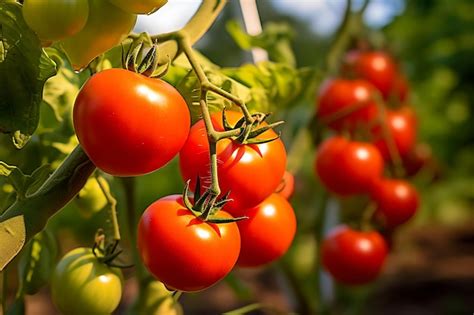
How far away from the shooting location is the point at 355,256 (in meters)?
1.08

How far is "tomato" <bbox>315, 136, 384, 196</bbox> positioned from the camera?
1.07 m

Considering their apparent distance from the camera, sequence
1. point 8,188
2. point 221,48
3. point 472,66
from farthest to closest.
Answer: point 221,48, point 472,66, point 8,188

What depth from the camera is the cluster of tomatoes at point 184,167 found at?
1.56ft

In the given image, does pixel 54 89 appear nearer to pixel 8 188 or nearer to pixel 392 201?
pixel 8 188

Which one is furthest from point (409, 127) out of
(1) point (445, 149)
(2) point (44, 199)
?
(1) point (445, 149)

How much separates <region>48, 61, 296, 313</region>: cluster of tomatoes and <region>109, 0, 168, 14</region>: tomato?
0.04 m

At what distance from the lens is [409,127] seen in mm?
1238

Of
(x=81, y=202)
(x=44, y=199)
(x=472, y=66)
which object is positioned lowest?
(x=472, y=66)

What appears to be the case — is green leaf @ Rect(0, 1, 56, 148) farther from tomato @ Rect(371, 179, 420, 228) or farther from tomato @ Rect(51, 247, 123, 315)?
tomato @ Rect(371, 179, 420, 228)

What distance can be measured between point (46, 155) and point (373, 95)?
596mm

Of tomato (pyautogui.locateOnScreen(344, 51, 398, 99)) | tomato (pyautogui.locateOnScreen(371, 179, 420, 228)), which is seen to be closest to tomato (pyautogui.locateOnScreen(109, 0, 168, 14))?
tomato (pyautogui.locateOnScreen(371, 179, 420, 228))

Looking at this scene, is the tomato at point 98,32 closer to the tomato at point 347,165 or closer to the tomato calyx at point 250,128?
the tomato calyx at point 250,128

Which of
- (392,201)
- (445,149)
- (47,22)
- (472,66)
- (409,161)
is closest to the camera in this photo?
(47,22)

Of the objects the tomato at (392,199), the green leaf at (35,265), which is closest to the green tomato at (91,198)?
the green leaf at (35,265)
